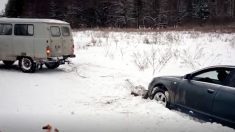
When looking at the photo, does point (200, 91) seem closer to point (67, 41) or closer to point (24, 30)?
point (67, 41)

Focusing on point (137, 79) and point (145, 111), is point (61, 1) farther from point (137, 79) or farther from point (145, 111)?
point (145, 111)

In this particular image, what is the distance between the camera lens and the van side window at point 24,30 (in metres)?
15.1

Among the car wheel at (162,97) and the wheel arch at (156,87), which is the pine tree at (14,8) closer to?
the wheel arch at (156,87)

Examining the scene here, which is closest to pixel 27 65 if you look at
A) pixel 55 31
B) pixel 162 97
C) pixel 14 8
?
pixel 55 31

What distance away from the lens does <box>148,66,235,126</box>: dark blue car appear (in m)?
6.86

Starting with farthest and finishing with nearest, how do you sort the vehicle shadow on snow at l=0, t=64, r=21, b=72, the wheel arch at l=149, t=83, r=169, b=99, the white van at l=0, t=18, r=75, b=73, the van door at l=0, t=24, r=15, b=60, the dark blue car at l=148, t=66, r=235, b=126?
the vehicle shadow on snow at l=0, t=64, r=21, b=72, the van door at l=0, t=24, r=15, b=60, the white van at l=0, t=18, r=75, b=73, the wheel arch at l=149, t=83, r=169, b=99, the dark blue car at l=148, t=66, r=235, b=126

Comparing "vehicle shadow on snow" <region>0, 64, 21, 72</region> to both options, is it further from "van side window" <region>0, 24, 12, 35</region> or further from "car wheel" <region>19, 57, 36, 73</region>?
"van side window" <region>0, 24, 12, 35</region>

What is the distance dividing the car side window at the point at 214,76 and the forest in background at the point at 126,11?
175 ft

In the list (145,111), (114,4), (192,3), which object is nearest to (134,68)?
(145,111)

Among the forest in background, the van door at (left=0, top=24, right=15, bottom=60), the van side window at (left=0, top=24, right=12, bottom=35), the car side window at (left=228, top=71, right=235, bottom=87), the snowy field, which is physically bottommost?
the snowy field

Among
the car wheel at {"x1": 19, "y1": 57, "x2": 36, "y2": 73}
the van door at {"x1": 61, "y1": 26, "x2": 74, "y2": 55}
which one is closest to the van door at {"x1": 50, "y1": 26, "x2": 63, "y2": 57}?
the van door at {"x1": 61, "y1": 26, "x2": 74, "y2": 55}

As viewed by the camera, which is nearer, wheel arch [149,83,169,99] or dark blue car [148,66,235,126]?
dark blue car [148,66,235,126]

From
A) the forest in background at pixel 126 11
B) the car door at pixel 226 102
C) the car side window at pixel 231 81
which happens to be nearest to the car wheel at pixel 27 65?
the car door at pixel 226 102

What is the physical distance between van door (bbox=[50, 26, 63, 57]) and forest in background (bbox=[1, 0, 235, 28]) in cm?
4557
